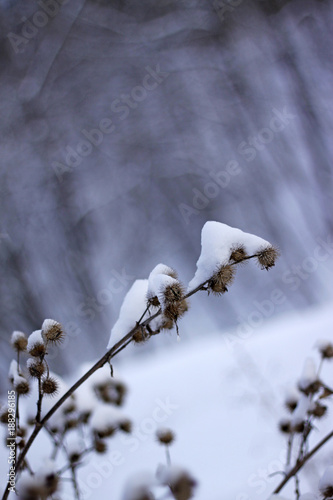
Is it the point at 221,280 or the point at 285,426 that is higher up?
the point at 221,280

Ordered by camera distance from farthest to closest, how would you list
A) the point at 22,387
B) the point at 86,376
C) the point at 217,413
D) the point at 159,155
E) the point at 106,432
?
1. the point at 159,155
2. the point at 217,413
3. the point at 106,432
4. the point at 22,387
5. the point at 86,376

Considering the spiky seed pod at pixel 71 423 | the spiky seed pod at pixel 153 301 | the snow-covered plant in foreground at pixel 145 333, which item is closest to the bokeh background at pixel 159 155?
the spiky seed pod at pixel 71 423

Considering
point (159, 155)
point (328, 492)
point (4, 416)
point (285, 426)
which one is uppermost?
point (159, 155)

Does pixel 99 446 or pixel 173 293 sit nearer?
pixel 173 293

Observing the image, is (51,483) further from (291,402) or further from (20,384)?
(291,402)

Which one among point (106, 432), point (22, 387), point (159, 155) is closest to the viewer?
point (22, 387)

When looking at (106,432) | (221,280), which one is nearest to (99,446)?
(106,432)

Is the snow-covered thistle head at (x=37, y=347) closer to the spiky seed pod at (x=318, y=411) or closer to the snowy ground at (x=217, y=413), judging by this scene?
the snowy ground at (x=217, y=413)

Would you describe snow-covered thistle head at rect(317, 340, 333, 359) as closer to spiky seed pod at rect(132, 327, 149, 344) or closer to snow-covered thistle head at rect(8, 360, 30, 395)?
spiky seed pod at rect(132, 327, 149, 344)
